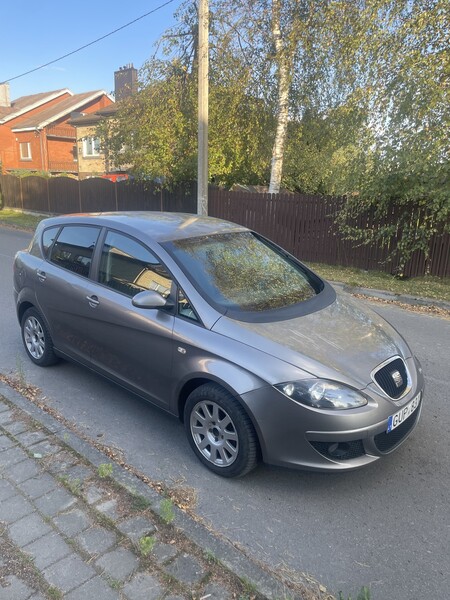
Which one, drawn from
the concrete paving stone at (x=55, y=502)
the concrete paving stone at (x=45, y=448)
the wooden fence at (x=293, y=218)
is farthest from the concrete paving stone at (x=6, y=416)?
the wooden fence at (x=293, y=218)

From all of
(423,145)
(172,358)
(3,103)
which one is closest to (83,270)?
(172,358)

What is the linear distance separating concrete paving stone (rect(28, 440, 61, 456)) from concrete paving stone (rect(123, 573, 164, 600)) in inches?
48.2

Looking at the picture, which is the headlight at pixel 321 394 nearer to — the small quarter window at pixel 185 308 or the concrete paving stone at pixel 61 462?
the small quarter window at pixel 185 308

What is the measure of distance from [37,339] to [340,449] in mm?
3272

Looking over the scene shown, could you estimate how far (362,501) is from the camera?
2680 mm

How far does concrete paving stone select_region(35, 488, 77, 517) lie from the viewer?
246 centimetres

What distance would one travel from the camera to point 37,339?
178 inches

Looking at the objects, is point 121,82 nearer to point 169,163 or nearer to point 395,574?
point 169,163

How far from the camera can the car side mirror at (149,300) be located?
3.00 m

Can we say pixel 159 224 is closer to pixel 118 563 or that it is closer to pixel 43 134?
pixel 118 563

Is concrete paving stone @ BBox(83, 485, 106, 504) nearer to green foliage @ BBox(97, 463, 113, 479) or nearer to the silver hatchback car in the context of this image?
green foliage @ BBox(97, 463, 113, 479)

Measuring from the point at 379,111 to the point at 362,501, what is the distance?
7953 millimetres

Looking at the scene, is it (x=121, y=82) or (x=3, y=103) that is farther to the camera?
(x=3, y=103)

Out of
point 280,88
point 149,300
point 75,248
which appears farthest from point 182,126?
point 149,300
